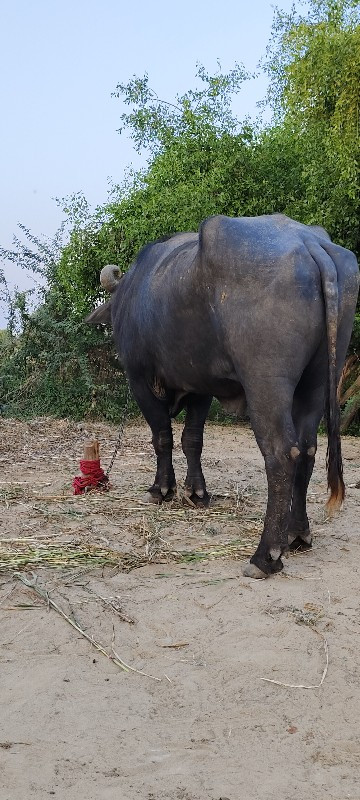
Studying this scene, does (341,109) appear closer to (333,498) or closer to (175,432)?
(175,432)

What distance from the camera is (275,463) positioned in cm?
420

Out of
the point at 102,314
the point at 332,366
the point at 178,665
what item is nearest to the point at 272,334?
the point at 332,366

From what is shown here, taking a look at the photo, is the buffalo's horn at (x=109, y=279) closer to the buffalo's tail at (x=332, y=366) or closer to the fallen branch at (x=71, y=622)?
the buffalo's tail at (x=332, y=366)

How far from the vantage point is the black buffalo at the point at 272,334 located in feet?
13.5

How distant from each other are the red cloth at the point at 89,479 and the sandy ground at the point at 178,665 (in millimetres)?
623

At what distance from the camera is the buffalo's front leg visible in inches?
164

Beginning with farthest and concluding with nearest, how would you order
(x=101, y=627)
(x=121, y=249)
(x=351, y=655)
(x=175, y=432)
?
1. (x=121, y=249)
2. (x=175, y=432)
3. (x=101, y=627)
4. (x=351, y=655)

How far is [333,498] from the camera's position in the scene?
4352 mm

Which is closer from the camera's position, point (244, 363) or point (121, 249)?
point (244, 363)

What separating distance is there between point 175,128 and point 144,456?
715 centimetres

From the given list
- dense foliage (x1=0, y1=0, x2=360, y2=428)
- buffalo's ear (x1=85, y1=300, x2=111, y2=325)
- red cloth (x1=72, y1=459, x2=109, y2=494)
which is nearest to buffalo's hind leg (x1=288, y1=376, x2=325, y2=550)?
red cloth (x1=72, y1=459, x2=109, y2=494)

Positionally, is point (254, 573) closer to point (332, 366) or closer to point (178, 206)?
point (332, 366)

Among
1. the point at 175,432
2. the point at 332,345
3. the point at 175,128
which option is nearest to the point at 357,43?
the point at 175,128

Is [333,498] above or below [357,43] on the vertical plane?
below
